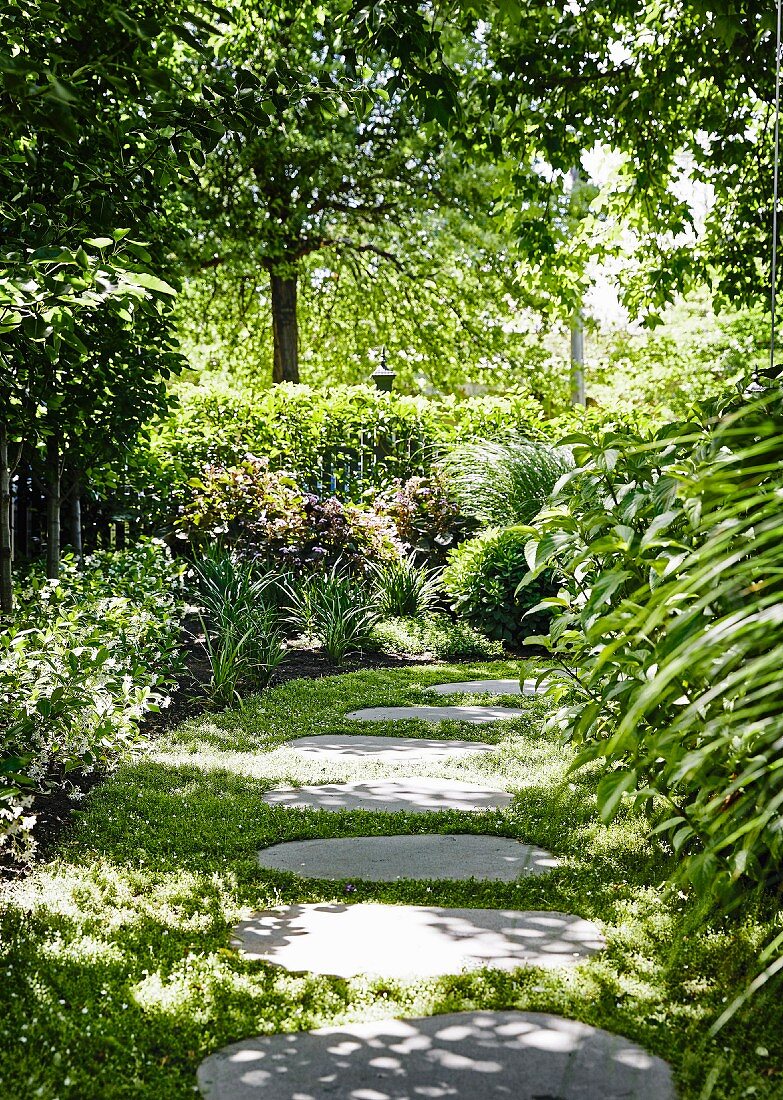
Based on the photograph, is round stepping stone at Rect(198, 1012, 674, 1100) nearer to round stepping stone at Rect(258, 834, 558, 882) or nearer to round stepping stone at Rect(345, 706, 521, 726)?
round stepping stone at Rect(258, 834, 558, 882)

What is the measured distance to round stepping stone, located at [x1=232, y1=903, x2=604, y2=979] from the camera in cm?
229

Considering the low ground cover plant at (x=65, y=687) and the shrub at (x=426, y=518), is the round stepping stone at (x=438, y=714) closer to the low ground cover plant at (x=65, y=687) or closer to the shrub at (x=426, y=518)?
the low ground cover plant at (x=65, y=687)

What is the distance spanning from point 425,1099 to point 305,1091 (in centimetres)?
22

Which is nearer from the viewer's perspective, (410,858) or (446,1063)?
(446,1063)

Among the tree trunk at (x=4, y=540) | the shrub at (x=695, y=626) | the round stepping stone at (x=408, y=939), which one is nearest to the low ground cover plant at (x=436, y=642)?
the tree trunk at (x=4, y=540)

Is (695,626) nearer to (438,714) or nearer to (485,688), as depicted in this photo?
(438,714)

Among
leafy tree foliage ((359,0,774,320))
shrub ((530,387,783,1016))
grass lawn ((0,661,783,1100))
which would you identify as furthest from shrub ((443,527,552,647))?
shrub ((530,387,783,1016))

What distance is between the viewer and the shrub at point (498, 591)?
301 inches

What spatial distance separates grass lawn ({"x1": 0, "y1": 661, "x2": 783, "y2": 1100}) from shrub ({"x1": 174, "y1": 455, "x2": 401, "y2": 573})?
458 cm

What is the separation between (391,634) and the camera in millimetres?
7590

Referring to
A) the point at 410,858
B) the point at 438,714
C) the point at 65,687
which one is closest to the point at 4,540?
the point at 65,687

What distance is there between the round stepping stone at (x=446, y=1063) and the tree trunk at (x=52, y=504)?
4.18 m

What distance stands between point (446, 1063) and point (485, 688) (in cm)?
409

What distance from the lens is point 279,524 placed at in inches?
330
